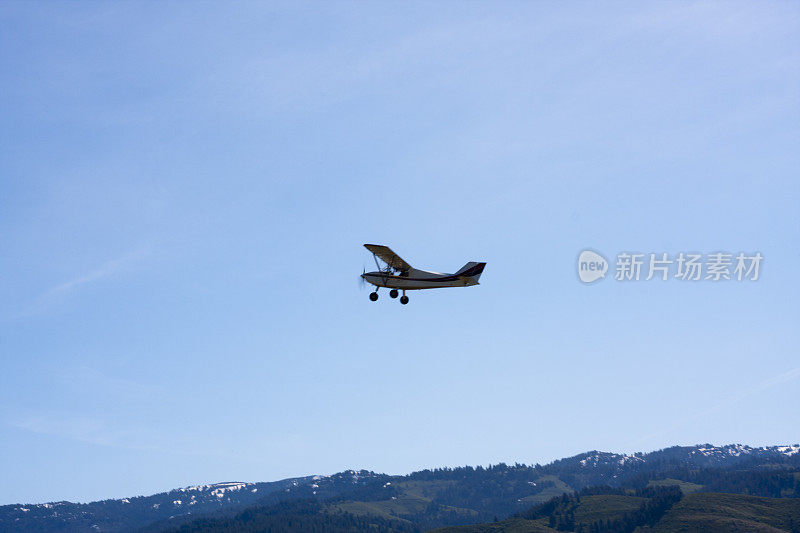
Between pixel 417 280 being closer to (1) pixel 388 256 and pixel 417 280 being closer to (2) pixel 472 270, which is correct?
(1) pixel 388 256

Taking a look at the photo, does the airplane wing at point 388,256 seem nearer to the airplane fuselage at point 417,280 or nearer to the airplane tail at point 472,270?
the airplane fuselage at point 417,280

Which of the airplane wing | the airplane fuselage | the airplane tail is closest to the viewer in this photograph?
the airplane wing

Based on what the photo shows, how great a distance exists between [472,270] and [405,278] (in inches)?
301

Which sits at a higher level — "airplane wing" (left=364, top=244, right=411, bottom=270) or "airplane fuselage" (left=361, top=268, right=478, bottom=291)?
"airplane wing" (left=364, top=244, right=411, bottom=270)

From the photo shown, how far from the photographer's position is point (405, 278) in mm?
81438

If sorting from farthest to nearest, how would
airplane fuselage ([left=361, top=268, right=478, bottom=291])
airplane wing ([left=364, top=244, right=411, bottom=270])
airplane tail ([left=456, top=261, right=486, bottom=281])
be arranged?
1. airplane tail ([left=456, top=261, right=486, bottom=281])
2. airplane fuselage ([left=361, top=268, right=478, bottom=291])
3. airplane wing ([left=364, top=244, right=411, bottom=270])

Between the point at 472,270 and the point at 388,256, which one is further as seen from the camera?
the point at 472,270

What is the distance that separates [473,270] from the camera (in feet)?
273

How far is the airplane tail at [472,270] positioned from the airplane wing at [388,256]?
6.18 meters

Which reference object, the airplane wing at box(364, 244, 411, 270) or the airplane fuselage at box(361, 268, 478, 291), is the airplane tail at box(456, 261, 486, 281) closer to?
the airplane fuselage at box(361, 268, 478, 291)

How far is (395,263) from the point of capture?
3179 inches

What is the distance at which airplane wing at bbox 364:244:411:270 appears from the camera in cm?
7831

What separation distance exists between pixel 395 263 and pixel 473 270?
894cm

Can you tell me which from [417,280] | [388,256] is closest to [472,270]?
[417,280]
